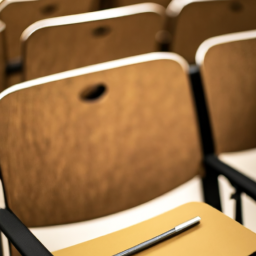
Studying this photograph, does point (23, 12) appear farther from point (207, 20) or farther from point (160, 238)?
point (160, 238)

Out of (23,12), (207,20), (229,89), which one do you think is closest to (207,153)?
(229,89)

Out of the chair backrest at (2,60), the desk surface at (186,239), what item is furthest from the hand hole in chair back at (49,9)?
the desk surface at (186,239)

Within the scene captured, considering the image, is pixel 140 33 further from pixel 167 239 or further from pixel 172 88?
pixel 167 239

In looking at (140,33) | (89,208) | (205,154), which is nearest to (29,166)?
(89,208)

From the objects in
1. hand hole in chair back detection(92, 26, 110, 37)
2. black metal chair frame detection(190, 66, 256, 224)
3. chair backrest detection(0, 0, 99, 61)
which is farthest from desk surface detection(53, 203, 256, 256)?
chair backrest detection(0, 0, 99, 61)

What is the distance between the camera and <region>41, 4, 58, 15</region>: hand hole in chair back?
1.69m

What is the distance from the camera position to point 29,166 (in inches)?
34.3

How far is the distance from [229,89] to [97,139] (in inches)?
16.8

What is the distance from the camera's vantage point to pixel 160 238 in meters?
0.77

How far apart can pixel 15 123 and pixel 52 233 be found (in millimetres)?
775

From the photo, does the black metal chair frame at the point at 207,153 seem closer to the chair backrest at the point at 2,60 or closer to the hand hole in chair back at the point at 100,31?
the hand hole in chair back at the point at 100,31

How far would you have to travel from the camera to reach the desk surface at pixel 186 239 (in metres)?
0.75

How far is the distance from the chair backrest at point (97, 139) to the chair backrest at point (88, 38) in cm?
39

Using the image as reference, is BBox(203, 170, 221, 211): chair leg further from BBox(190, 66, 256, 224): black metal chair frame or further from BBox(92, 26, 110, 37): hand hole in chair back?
BBox(92, 26, 110, 37): hand hole in chair back
